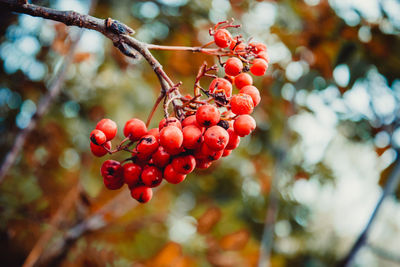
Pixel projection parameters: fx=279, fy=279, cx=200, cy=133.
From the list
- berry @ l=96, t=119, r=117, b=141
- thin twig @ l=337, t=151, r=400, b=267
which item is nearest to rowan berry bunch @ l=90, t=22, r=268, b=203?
berry @ l=96, t=119, r=117, b=141

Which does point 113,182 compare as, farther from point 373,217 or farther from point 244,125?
point 373,217

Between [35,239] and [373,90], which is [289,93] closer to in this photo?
[373,90]

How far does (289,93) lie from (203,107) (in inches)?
89.2

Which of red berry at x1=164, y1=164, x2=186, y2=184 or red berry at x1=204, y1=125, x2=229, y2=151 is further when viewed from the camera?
red berry at x1=164, y1=164, x2=186, y2=184

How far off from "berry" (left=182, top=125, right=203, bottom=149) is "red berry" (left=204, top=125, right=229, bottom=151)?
0.13 feet

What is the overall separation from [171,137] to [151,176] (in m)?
0.21

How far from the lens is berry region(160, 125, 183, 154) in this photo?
0.86 m

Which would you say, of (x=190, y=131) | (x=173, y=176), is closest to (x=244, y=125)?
(x=190, y=131)

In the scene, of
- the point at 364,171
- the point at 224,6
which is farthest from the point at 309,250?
the point at 224,6

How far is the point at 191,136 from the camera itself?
3.01ft

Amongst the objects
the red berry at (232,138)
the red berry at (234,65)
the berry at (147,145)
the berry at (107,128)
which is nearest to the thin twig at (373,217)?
the red berry at (232,138)

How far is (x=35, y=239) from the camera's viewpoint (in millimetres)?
1845

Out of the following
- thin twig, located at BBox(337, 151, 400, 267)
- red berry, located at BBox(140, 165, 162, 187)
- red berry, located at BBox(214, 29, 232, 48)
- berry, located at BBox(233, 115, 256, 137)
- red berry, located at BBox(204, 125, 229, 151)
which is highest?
red berry, located at BBox(214, 29, 232, 48)

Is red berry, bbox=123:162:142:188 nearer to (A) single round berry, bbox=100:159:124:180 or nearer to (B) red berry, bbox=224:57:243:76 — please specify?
(A) single round berry, bbox=100:159:124:180
